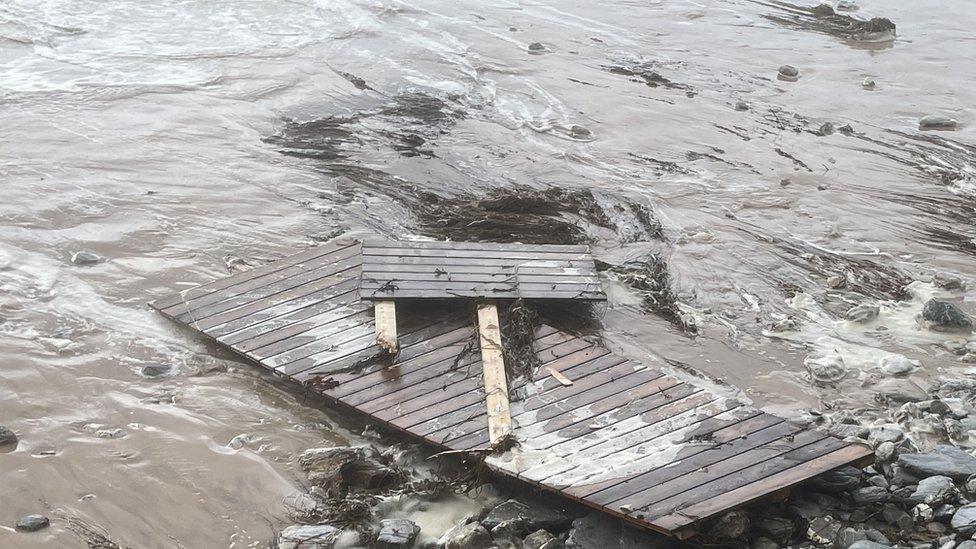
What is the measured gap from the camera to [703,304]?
8234 millimetres

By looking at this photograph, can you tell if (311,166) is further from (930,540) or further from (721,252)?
(930,540)

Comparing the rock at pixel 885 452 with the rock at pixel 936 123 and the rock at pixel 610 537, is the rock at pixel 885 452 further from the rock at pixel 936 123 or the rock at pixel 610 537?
the rock at pixel 936 123

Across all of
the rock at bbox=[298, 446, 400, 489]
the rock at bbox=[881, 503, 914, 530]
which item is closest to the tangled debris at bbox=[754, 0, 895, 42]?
the rock at bbox=[881, 503, 914, 530]

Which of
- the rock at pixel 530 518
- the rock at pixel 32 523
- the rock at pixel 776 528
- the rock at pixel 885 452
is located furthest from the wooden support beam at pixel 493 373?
the rock at pixel 32 523

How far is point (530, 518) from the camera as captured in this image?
5438 millimetres

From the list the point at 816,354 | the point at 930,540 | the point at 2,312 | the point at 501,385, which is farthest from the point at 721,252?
the point at 2,312

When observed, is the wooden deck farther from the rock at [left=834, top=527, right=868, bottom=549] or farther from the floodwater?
the rock at [left=834, top=527, right=868, bottom=549]

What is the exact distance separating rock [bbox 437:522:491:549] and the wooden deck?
2.34 metres

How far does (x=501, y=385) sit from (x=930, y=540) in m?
2.79

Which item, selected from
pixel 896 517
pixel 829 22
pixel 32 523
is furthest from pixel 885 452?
pixel 829 22

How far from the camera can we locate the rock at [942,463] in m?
5.61

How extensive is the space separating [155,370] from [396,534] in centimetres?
257

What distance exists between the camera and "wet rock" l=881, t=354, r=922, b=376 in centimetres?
723

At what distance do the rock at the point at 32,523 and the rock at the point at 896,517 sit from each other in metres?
4.95
